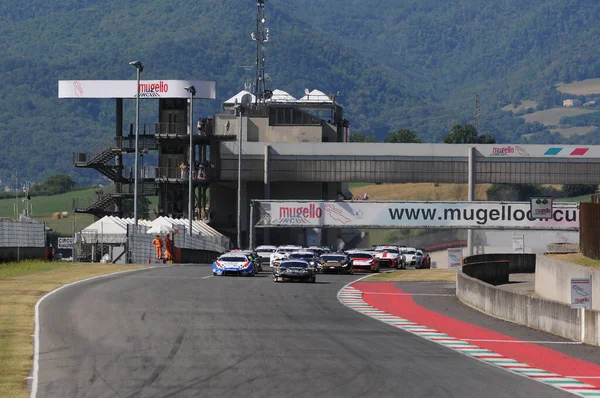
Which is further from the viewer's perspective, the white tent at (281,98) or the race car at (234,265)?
the white tent at (281,98)

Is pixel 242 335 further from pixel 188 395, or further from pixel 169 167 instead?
pixel 169 167

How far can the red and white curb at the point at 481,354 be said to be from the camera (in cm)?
2277

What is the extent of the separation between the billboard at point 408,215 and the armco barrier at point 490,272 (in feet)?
65.3

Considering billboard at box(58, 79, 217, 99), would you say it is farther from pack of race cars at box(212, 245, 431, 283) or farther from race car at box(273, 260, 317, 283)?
race car at box(273, 260, 317, 283)

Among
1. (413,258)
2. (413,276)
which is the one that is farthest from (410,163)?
(413,276)

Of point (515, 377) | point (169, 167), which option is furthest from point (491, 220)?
point (515, 377)

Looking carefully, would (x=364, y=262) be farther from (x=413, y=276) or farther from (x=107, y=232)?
(x=107, y=232)

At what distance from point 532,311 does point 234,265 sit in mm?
27198

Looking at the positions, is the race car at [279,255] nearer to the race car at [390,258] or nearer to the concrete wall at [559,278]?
the race car at [390,258]

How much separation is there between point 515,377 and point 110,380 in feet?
26.7

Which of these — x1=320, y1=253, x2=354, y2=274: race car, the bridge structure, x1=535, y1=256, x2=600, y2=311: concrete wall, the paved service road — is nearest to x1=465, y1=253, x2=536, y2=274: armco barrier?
x1=320, y1=253, x2=354, y2=274: race car

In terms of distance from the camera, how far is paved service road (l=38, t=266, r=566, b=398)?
21109 millimetres

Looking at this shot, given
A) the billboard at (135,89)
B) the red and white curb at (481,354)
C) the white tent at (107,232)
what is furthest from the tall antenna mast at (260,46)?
the red and white curb at (481,354)

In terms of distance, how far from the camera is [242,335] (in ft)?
99.3
